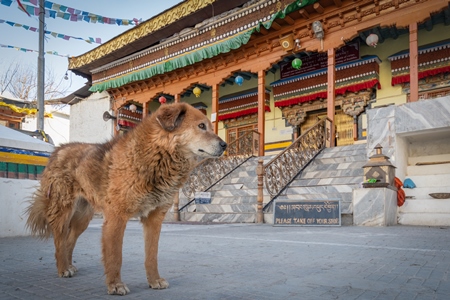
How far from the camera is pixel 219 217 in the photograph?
32.1 feet

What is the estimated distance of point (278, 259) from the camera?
3664mm

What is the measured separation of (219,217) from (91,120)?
1434 centimetres

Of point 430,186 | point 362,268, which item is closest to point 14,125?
point 430,186

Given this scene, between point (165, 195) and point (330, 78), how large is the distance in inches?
447

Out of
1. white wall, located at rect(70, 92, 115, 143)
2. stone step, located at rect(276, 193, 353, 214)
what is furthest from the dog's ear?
white wall, located at rect(70, 92, 115, 143)

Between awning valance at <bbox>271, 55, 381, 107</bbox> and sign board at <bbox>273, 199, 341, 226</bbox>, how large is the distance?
851 cm

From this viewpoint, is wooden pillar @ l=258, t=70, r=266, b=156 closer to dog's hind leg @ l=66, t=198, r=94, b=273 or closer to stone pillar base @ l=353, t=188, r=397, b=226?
stone pillar base @ l=353, t=188, r=397, b=226

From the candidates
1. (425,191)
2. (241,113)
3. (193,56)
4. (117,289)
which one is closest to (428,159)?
(425,191)

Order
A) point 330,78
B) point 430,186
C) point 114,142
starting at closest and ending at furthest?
1. point 114,142
2. point 430,186
3. point 330,78

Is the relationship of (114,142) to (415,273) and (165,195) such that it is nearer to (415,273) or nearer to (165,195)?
(165,195)

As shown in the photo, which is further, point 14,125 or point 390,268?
point 14,125

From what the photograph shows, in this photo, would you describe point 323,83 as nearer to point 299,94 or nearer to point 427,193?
point 299,94

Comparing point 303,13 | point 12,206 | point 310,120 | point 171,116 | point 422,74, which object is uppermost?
point 303,13

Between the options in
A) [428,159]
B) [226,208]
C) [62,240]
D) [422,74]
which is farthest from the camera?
[422,74]
